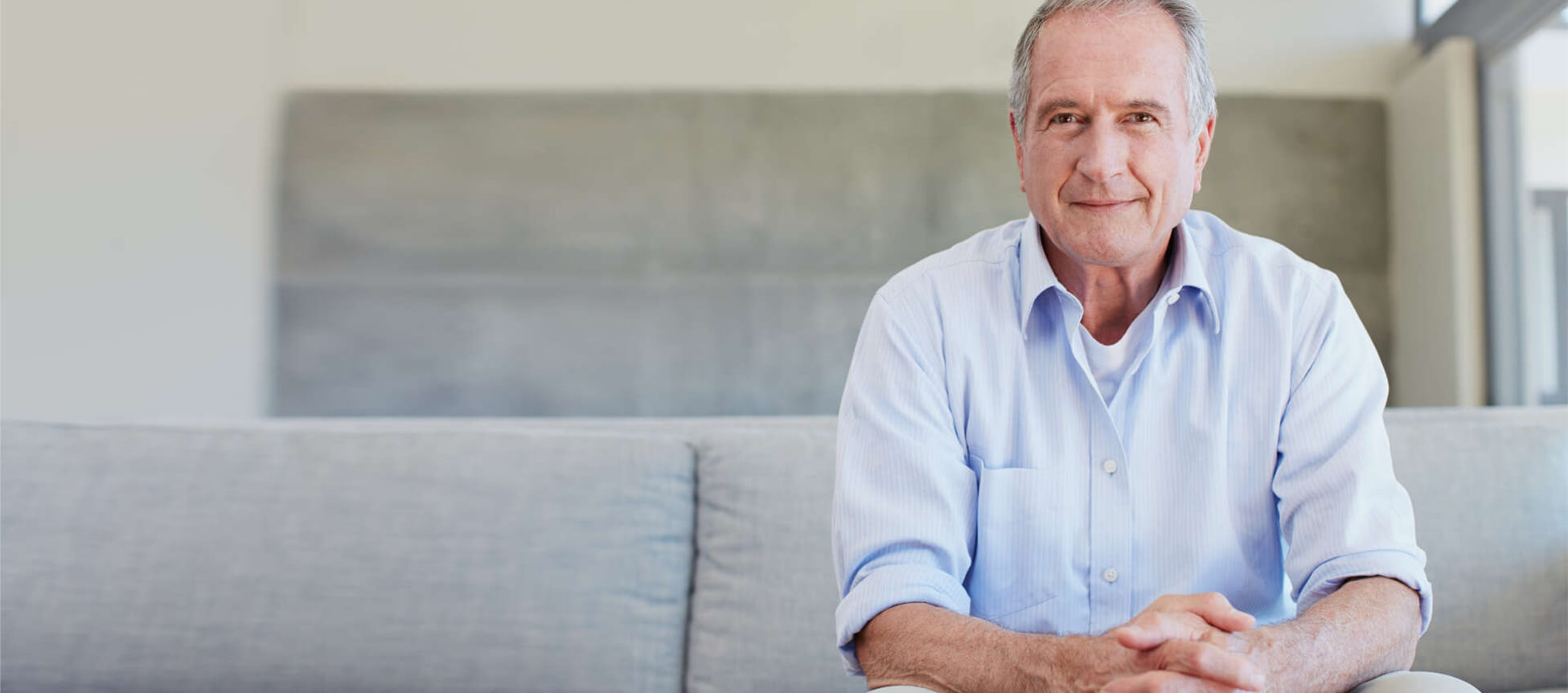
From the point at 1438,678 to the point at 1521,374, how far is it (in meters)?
1.55

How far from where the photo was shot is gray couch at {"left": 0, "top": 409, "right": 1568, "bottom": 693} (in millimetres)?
1406

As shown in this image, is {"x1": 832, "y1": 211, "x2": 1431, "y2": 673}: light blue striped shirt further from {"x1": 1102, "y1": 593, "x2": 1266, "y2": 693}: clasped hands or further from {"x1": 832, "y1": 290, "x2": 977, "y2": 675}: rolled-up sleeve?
{"x1": 1102, "y1": 593, "x2": 1266, "y2": 693}: clasped hands

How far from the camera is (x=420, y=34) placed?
2326mm

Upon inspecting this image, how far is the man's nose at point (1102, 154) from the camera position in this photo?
1.03 meters

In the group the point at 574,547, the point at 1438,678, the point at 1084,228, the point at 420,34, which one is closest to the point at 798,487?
the point at 574,547

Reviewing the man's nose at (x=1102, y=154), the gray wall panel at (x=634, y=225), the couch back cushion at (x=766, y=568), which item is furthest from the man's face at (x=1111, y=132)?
the gray wall panel at (x=634, y=225)

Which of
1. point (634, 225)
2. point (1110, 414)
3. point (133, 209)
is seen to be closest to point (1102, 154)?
point (1110, 414)

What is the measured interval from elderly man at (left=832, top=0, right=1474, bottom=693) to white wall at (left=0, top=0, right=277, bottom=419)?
5.71 ft

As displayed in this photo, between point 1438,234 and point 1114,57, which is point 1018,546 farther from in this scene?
point 1438,234

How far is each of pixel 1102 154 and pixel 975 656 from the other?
50 cm

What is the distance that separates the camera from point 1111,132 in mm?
1044

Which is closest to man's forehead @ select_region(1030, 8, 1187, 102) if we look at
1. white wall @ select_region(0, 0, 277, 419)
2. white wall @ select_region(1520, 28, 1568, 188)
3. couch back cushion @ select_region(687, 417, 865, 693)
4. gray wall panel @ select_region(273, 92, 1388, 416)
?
couch back cushion @ select_region(687, 417, 865, 693)

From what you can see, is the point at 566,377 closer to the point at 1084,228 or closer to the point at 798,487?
the point at 798,487

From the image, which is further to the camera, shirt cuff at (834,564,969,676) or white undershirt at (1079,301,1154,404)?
white undershirt at (1079,301,1154,404)
